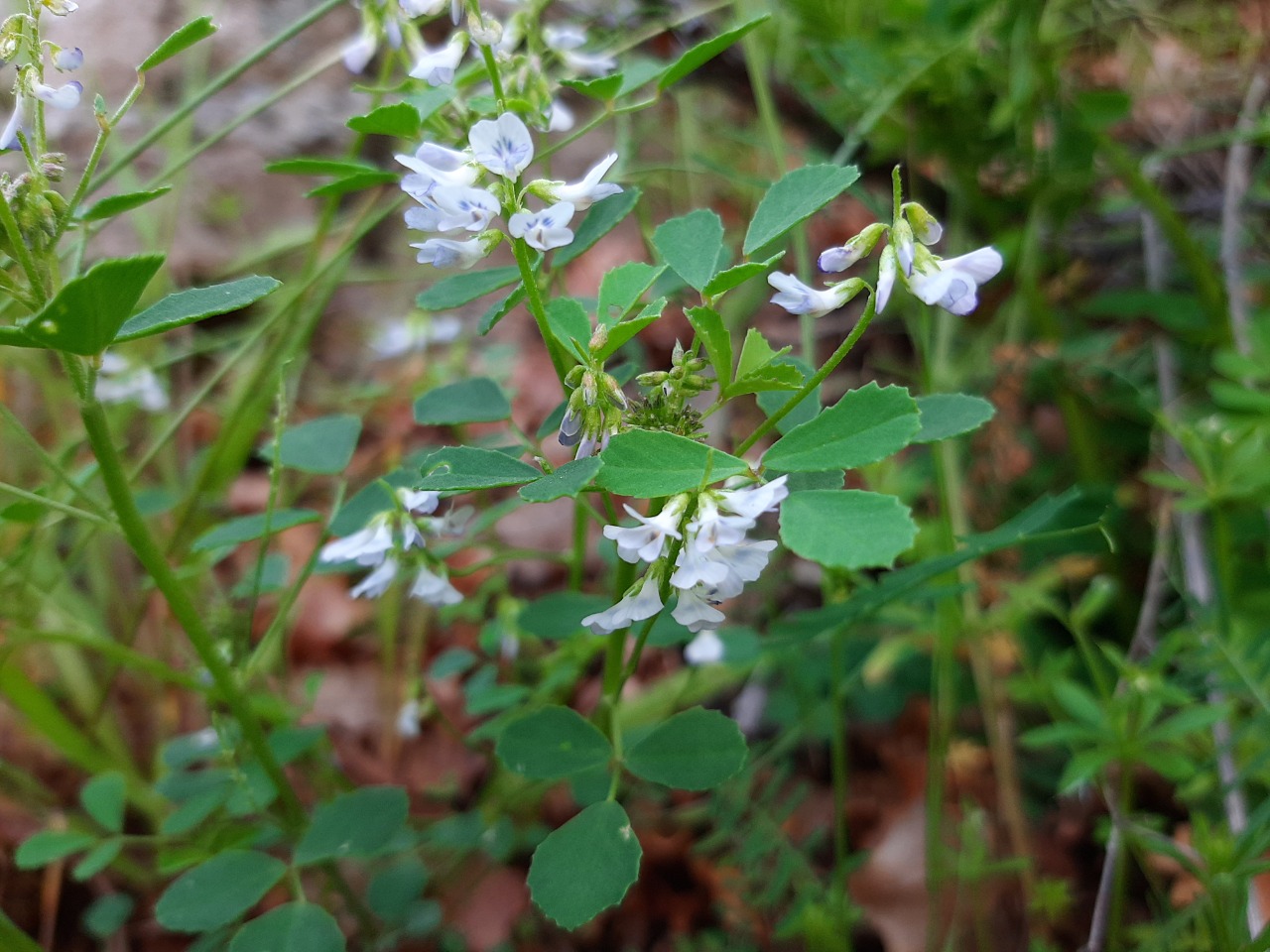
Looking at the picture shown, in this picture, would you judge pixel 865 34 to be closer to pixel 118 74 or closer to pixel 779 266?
pixel 779 266

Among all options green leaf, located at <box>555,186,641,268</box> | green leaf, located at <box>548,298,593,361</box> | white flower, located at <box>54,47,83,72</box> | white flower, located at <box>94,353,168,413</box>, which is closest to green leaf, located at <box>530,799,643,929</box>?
green leaf, located at <box>548,298,593,361</box>

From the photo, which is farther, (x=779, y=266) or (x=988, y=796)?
(x=779, y=266)

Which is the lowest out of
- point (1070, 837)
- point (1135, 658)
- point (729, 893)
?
point (1070, 837)

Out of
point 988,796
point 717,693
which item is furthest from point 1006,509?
point 717,693

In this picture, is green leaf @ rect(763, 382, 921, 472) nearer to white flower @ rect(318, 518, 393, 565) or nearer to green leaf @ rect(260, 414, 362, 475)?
white flower @ rect(318, 518, 393, 565)

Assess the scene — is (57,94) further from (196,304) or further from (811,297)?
(811,297)

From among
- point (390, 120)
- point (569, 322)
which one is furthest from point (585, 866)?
point (390, 120)
